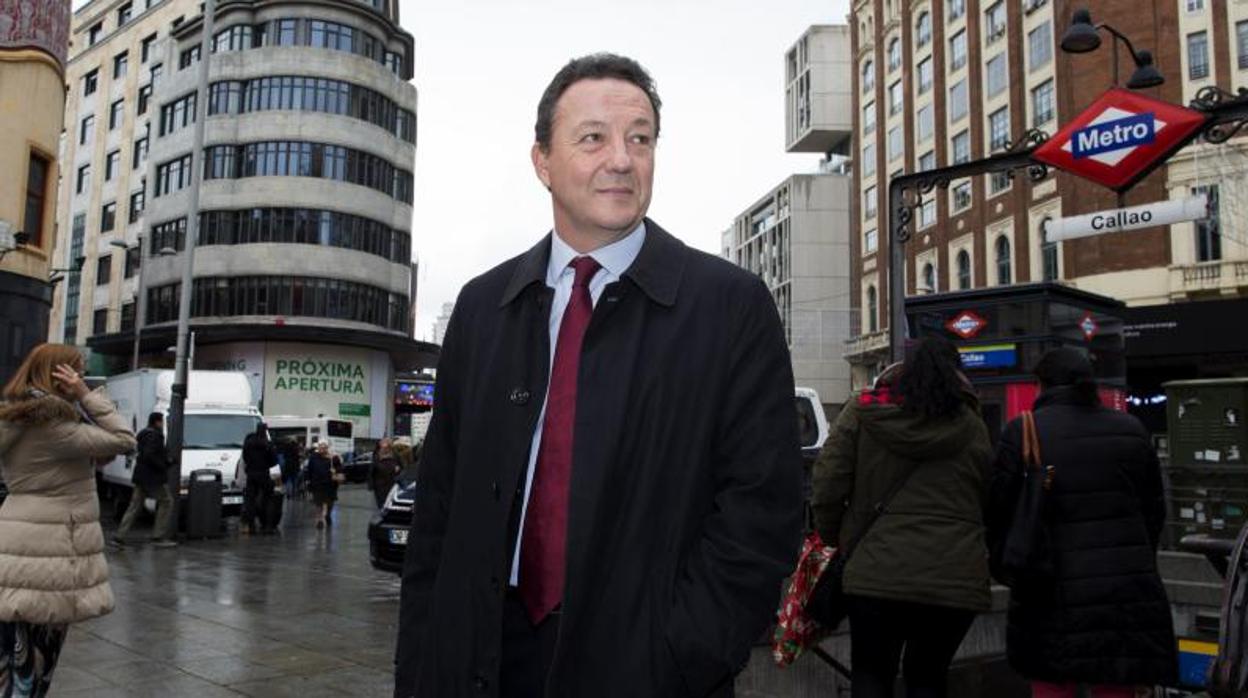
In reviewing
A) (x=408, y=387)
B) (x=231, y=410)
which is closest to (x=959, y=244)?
(x=408, y=387)

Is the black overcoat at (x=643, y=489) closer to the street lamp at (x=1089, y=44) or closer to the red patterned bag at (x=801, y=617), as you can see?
the red patterned bag at (x=801, y=617)

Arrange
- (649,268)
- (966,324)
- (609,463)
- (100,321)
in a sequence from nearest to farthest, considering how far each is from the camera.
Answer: (609,463)
(649,268)
(966,324)
(100,321)

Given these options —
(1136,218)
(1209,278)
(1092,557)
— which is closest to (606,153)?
(1092,557)

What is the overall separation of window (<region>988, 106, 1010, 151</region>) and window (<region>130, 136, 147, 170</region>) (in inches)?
1609

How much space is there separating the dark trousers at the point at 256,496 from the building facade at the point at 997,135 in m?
14.4

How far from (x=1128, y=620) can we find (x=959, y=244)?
39.8 meters

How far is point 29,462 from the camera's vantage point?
4.50 metres

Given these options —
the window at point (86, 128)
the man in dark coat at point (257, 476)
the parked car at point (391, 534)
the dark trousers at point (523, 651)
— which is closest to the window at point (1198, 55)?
the man in dark coat at point (257, 476)

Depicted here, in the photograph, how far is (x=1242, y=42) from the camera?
92.1 feet

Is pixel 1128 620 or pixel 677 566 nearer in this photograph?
pixel 677 566

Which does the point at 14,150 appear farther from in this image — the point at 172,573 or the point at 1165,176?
the point at 1165,176

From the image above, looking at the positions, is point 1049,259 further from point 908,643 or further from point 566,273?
point 566,273

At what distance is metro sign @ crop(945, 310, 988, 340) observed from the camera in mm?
14141

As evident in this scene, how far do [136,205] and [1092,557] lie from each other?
174 feet
